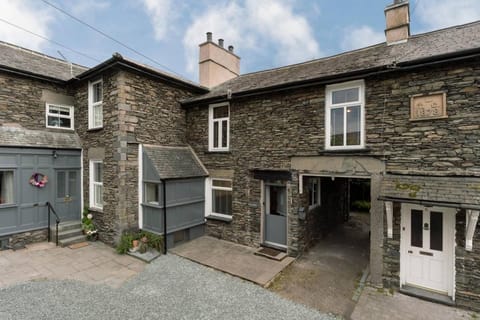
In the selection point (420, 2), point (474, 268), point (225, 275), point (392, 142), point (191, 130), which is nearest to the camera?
point (474, 268)

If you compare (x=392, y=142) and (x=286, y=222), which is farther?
(x=286, y=222)

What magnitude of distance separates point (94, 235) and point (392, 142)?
10.5m

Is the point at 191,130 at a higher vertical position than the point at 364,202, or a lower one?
higher

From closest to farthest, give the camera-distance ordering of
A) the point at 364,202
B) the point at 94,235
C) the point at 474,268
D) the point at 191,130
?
1. the point at 474,268
2. the point at 94,235
3. the point at 191,130
4. the point at 364,202

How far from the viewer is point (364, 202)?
1508 centimetres

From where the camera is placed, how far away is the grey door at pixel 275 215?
311 inches

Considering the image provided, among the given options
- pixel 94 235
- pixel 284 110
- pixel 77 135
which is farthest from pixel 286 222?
pixel 77 135

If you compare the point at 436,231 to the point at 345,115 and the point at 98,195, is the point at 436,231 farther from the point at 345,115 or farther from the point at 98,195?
Answer: the point at 98,195

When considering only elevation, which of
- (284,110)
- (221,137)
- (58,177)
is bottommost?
(58,177)

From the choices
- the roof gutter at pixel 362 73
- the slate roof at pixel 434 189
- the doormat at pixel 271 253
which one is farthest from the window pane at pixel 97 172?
the slate roof at pixel 434 189

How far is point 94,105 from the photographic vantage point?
29.5 ft

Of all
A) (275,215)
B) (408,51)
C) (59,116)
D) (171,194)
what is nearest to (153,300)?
(171,194)

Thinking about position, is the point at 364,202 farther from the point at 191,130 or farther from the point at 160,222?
the point at 160,222

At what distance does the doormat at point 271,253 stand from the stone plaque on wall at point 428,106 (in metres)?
5.37
